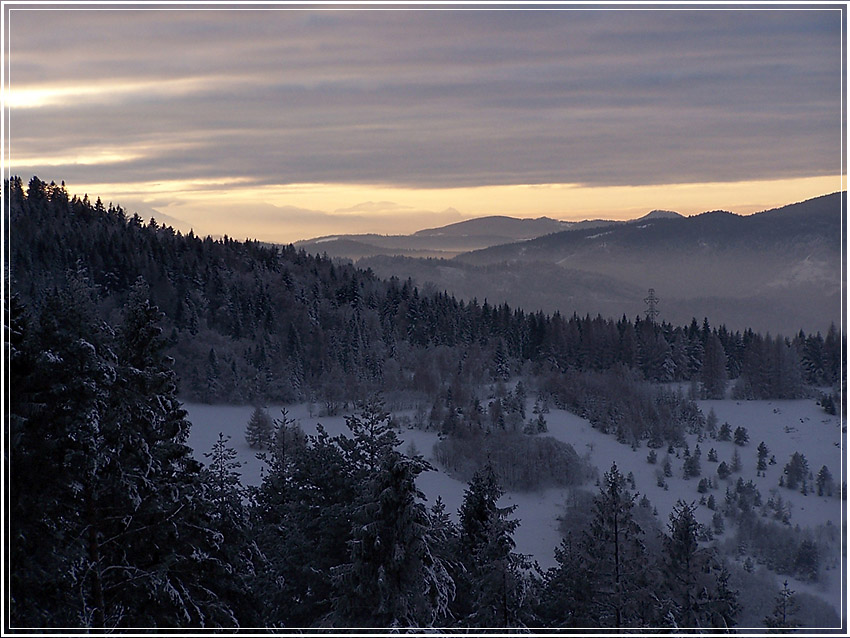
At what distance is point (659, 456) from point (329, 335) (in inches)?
1812

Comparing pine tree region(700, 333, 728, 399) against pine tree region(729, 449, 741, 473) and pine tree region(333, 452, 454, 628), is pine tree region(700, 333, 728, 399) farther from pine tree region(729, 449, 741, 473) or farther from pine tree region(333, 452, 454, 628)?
pine tree region(333, 452, 454, 628)

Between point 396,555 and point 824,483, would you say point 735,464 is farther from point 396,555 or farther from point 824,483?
point 396,555

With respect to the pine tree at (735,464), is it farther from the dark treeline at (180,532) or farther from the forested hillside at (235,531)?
the dark treeline at (180,532)

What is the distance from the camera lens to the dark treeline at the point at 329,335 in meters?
92.0

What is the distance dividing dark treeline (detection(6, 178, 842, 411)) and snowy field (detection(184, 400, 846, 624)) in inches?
207

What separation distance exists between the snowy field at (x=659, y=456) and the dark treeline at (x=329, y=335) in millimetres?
5250

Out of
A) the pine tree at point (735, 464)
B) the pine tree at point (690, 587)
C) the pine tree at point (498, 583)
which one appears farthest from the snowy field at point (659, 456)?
the pine tree at point (498, 583)

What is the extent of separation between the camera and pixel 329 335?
341 ft

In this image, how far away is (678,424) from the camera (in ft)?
265

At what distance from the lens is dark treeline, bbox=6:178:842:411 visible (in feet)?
302

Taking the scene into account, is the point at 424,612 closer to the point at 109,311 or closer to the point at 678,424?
the point at 678,424

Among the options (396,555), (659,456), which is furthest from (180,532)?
(659,456)

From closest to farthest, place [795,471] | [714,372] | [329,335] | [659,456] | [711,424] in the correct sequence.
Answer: [795,471] → [659,456] → [711,424] → [714,372] → [329,335]

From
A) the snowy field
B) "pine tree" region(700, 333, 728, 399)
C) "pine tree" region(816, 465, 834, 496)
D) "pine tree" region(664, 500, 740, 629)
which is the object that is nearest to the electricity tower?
"pine tree" region(700, 333, 728, 399)
